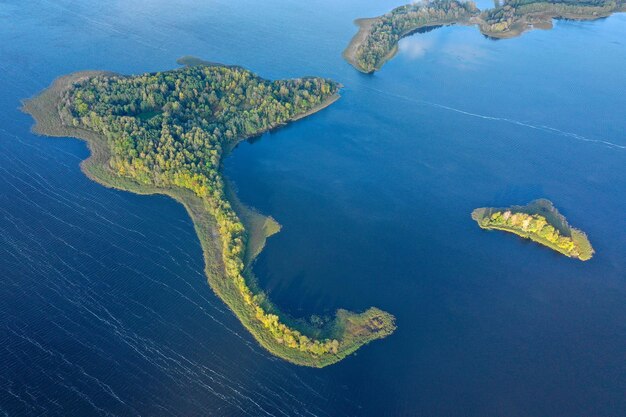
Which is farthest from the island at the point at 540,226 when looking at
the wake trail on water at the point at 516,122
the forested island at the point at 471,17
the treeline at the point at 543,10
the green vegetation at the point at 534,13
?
the treeline at the point at 543,10

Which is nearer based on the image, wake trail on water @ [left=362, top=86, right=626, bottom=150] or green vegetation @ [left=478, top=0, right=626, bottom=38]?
wake trail on water @ [left=362, top=86, right=626, bottom=150]

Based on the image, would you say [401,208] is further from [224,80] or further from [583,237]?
[224,80]

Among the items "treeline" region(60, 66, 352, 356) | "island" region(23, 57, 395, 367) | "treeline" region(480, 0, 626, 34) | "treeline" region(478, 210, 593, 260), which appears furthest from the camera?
"treeline" region(480, 0, 626, 34)

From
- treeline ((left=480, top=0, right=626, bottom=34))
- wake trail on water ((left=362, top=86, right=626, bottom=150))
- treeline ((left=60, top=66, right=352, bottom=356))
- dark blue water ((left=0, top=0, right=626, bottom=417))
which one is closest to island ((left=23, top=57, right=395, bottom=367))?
treeline ((left=60, top=66, right=352, bottom=356))

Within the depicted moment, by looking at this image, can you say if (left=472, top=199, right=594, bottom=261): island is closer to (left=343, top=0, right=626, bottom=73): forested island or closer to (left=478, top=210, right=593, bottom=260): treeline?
(left=478, top=210, right=593, bottom=260): treeline

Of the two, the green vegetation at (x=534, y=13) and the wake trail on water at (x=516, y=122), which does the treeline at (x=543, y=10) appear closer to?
the green vegetation at (x=534, y=13)

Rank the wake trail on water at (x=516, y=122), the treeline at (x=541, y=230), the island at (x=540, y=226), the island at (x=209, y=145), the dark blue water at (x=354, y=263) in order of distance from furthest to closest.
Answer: the wake trail on water at (x=516, y=122), the island at (x=540, y=226), the treeline at (x=541, y=230), the island at (x=209, y=145), the dark blue water at (x=354, y=263)

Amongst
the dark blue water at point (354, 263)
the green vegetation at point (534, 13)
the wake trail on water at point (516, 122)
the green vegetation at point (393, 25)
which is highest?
the green vegetation at point (534, 13)
